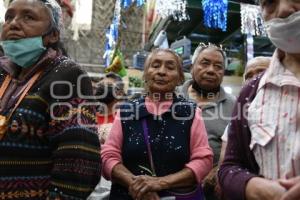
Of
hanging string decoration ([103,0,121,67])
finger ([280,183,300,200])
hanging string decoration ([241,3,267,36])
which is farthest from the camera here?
hanging string decoration ([103,0,121,67])

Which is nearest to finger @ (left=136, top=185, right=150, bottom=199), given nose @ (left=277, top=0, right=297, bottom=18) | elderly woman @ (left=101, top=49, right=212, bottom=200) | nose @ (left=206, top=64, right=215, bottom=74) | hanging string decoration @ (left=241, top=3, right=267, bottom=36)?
elderly woman @ (left=101, top=49, right=212, bottom=200)

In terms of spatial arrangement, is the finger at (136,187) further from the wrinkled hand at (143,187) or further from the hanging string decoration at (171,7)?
the hanging string decoration at (171,7)

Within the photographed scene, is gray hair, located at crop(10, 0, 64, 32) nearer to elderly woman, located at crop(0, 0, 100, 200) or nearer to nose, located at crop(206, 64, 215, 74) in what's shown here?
elderly woman, located at crop(0, 0, 100, 200)

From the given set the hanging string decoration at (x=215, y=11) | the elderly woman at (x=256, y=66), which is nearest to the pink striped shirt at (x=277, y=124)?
the elderly woman at (x=256, y=66)

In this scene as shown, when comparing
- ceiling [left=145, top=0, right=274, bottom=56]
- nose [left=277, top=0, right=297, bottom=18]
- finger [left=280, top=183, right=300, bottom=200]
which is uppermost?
ceiling [left=145, top=0, right=274, bottom=56]

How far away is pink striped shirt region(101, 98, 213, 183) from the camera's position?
2086 mm

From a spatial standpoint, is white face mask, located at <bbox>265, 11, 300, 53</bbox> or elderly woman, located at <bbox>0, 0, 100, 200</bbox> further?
elderly woman, located at <bbox>0, 0, 100, 200</bbox>

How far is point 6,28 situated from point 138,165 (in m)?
1.07

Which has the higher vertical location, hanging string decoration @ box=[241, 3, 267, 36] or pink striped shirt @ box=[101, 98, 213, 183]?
hanging string decoration @ box=[241, 3, 267, 36]

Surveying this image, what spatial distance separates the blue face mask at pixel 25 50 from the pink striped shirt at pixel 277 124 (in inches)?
44.4

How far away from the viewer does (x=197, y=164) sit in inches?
81.8

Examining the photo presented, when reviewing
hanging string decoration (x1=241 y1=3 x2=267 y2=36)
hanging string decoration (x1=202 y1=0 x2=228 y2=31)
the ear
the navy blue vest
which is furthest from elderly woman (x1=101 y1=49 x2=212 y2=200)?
hanging string decoration (x1=241 y1=3 x2=267 y2=36)

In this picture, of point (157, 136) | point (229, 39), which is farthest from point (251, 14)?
point (157, 136)

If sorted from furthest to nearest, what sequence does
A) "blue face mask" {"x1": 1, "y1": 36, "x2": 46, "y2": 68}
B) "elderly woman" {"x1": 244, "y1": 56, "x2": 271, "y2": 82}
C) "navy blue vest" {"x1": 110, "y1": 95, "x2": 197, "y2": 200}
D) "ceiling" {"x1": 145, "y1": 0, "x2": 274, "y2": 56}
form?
"ceiling" {"x1": 145, "y1": 0, "x2": 274, "y2": 56} → "elderly woman" {"x1": 244, "y1": 56, "x2": 271, "y2": 82} → "navy blue vest" {"x1": 110, "y1": 95, "x2": 197, "y2": 200} → "blue face mask" {"x1": 1, "y1": 36, "x2": 46, "y2": 68}
